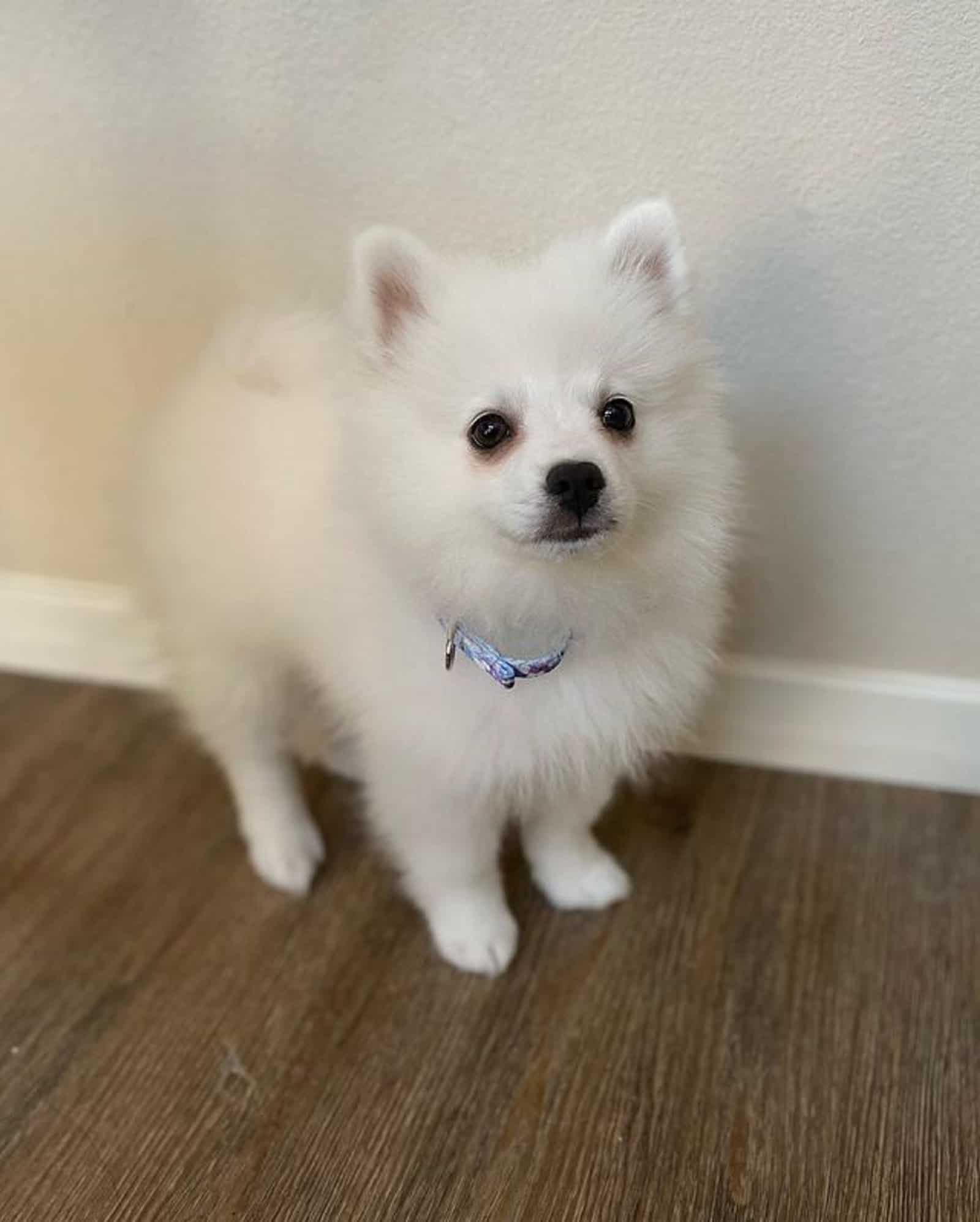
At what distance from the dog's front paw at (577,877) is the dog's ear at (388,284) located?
792 mm

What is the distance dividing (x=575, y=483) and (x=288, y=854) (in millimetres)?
899

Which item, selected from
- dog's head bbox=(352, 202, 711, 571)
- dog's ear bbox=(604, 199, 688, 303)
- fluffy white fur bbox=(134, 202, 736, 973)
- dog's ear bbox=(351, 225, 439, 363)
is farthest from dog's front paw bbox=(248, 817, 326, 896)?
dog's ear bbox=(604, 199, 688, 303)

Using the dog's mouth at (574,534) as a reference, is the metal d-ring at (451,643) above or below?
below

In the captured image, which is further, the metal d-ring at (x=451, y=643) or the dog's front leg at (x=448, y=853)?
the dog's front leg at (x=448, y=853)

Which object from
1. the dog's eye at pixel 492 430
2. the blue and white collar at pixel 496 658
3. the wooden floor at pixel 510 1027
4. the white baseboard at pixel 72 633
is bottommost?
the wooden floor at pixel 510 1027

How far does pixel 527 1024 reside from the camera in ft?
5.15

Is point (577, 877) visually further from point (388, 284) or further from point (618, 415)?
point (388, 284)

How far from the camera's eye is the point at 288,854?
1.81 meters

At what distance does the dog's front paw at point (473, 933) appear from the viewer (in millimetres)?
1641

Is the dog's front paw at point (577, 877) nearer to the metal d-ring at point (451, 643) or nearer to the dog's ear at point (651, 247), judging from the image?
the metal d-ring at point (451, 643)

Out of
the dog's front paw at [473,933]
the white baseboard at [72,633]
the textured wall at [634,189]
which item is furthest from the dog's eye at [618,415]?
the white baseboard at [72,633]

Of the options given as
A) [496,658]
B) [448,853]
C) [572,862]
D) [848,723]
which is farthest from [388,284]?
[848,723]

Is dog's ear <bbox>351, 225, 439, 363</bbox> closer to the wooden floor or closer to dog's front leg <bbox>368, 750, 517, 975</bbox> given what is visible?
dog's front leg <bbox>368, 750, 517, 975</bbox>

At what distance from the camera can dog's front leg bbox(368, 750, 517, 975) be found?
5.01 feet
